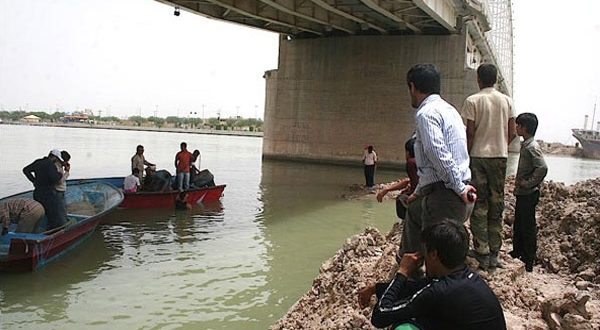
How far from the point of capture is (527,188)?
592cm

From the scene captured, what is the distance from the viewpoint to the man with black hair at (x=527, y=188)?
5.86 m

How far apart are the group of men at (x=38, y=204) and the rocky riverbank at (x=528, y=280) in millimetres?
4996

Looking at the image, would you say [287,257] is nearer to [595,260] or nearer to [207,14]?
[595,260]

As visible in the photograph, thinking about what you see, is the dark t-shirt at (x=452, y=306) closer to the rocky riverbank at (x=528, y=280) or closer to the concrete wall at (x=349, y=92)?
the rocky riverbank at (x=528, y=280)

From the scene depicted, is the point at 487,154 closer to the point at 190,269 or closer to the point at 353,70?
the point at 190,269

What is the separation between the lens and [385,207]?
17.2m

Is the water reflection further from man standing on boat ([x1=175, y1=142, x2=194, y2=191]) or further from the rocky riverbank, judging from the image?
man standing on boat ([x1=175, y1=142, x2=194, y2=191])

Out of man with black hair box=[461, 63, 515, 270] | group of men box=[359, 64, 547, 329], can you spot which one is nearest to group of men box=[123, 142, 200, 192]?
group of men box=[359, 64, 547, 329]

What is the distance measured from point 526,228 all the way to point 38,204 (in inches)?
287

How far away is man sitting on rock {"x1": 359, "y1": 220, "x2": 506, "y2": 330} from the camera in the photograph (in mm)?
2564

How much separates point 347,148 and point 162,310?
2603 cm

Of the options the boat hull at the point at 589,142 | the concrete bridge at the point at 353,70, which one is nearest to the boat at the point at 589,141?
the boat hull at the point at 589,142

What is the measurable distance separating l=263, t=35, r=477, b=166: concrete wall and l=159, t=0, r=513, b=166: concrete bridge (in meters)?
0.06

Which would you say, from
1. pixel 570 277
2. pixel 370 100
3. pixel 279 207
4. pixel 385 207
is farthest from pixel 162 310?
pixel 370 100
